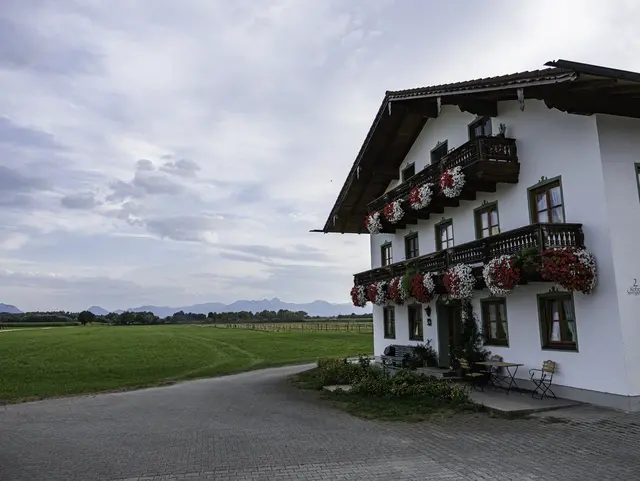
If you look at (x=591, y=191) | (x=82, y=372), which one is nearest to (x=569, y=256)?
(x=591, y=191)

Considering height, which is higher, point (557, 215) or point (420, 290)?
point (557, 215)

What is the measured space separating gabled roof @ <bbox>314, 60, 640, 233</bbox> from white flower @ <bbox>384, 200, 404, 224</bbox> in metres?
3.13

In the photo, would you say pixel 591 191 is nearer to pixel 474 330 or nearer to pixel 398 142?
pixel 474 330

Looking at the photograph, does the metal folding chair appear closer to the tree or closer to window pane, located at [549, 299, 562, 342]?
window pane, located at [549, 299, 562, 342]

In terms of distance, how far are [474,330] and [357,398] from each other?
16.8 feet

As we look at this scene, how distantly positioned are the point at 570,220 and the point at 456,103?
544 cm

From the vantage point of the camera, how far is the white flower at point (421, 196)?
18.4 m

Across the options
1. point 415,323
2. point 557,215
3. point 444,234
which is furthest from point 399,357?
point 557,215

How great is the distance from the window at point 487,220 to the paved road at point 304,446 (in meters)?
6.81

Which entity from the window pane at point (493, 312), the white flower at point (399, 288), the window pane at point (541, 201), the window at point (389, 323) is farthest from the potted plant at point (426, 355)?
the window pane at point (541, 201)

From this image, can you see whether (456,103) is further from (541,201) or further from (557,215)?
(557,215)

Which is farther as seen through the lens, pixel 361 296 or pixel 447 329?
pixel 361 296

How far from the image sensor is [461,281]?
54.2 feet

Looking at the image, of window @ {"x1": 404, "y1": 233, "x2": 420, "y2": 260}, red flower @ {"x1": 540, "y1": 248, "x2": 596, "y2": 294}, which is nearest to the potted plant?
window @ {"x1": 404, "y1": 233, "x2": 420, "y2": 260}
